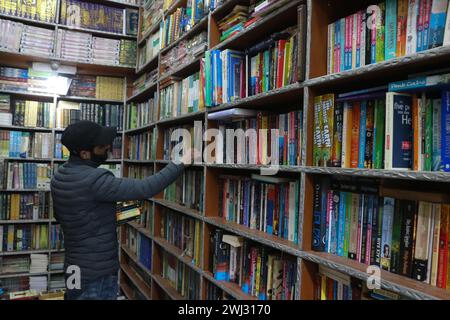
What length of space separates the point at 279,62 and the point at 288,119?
0.24m

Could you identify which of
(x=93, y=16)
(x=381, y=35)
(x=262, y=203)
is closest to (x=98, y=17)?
(x=93, y=16)

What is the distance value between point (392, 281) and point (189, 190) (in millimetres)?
1443

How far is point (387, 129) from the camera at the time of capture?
36.3 inches

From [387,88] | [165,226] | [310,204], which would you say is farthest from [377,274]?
[165,226]

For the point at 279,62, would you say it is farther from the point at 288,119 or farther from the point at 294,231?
the point at 294,231

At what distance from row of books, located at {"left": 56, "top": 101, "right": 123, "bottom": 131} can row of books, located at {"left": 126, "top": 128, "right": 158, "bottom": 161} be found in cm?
28

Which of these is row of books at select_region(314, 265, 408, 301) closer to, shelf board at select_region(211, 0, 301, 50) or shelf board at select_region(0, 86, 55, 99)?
shelf board at select_region(211, 0, 301, 50)

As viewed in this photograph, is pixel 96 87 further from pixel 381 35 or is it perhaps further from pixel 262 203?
pixel 381 35

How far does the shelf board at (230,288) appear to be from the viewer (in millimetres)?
1460

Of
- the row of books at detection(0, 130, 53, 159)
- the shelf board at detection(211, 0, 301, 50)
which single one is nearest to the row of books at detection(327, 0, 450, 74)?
the shelf board at detection(211, 0, 301, 50)

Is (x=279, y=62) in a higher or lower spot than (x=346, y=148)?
higher

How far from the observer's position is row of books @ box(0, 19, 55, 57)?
→ 3.01 m
